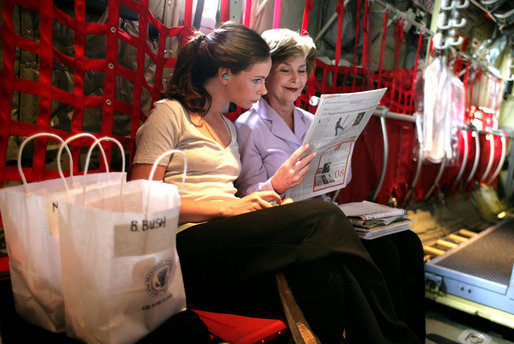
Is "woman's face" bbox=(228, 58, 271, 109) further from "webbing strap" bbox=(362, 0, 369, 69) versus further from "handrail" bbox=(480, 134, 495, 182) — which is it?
"handrail" bbox=(480, 134, 495, 182)

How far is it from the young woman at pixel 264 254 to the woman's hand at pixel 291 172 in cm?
16

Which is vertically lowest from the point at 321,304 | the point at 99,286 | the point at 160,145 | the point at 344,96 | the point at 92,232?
the point at 321,304

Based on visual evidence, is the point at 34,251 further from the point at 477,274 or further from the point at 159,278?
the point at 477,274

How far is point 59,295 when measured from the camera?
843 mm

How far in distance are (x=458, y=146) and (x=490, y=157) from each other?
0.84 m

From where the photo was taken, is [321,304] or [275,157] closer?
[321,304]

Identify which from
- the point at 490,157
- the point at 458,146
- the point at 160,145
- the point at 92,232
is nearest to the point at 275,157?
the point at 160,145

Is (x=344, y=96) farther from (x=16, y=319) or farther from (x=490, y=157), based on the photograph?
(x=490, y=157)

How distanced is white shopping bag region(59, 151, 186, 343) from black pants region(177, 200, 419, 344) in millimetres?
249

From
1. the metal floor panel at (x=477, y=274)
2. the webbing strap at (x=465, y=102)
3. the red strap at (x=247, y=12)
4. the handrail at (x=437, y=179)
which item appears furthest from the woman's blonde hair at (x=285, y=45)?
the webbing strap at (x=465, y=102)

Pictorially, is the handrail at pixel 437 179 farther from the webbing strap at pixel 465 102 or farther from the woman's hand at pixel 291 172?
the woman's hand at pixel 291 172

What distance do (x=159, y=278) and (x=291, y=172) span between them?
740 millimetres

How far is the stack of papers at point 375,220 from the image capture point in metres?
1.46

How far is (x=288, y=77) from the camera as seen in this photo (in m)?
1.65
